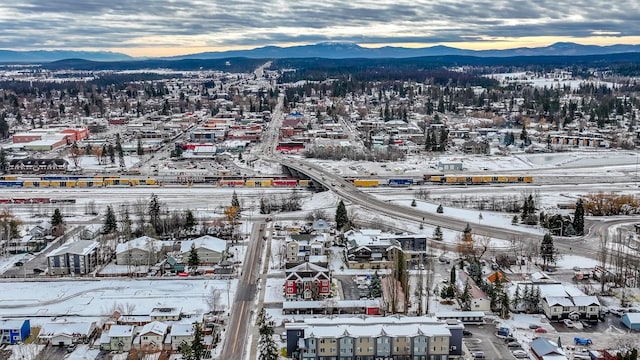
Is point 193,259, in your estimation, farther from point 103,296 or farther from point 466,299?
point 466,299

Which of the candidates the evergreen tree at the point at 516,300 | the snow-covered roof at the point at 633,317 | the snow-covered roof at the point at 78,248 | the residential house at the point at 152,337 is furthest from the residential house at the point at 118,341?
the snow-covered roof at the point at 633,317

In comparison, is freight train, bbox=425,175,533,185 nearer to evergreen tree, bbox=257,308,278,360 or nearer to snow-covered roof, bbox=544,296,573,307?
snow-covered roof, bbox=544,296,573,307

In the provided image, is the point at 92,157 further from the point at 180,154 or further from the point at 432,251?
the point at 432,251

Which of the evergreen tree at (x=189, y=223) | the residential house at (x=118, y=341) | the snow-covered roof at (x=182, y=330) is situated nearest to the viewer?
the residential house at (x=118, y=341)

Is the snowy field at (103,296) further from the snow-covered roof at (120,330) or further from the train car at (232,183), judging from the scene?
the train car at (232,183)

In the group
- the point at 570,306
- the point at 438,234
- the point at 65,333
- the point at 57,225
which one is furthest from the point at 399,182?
the point at 65,333

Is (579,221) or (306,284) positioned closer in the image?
(306,284)

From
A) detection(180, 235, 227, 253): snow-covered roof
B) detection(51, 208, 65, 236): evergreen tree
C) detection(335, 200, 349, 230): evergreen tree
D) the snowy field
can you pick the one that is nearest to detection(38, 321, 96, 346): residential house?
the snowy field
